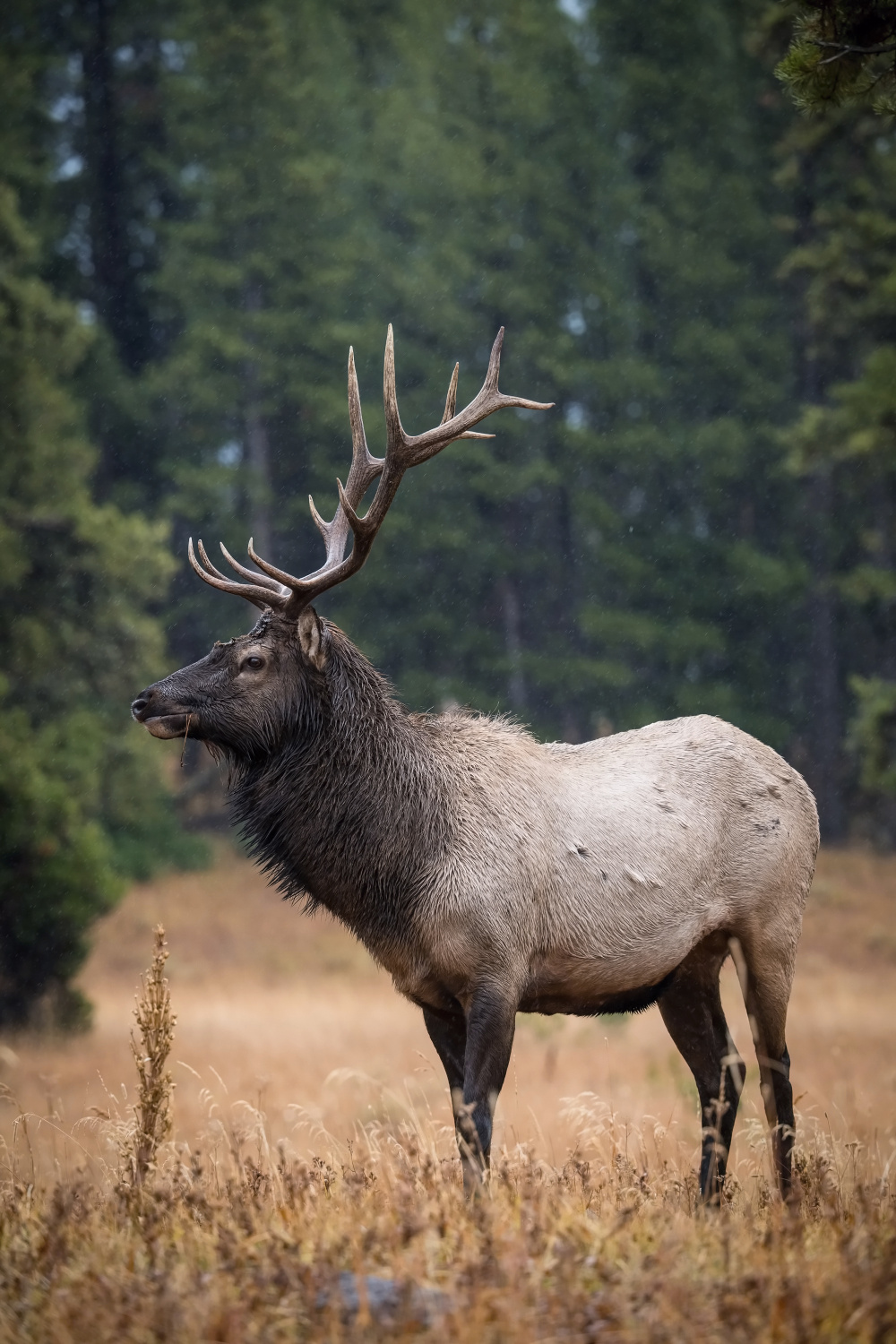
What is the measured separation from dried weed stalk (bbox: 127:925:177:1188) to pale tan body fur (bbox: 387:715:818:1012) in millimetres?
869

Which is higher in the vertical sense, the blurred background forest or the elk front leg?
the blurred background forest

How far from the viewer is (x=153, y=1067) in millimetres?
4844

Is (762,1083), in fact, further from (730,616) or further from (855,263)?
(730,616)

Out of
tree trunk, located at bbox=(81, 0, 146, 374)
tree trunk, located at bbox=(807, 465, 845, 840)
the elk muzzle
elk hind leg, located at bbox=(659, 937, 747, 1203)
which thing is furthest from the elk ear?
tree trunk, located at bbox=(81, 0, 146, 374)

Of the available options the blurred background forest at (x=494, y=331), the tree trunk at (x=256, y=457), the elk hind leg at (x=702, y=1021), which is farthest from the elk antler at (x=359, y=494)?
the tree trunk at (x=256, y=457)

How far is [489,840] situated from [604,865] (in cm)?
49

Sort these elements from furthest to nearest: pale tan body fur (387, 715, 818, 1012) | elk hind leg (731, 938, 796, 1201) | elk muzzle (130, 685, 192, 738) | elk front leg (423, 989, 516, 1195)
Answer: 1. elk hind leg (731, 938, 796, 1201)
2. elk muzzle (130, 685, 192, 738)
3. pale tan body fur (387, 715, 818, 1012)
4. elk front leg (423, 989, 516, 1195)

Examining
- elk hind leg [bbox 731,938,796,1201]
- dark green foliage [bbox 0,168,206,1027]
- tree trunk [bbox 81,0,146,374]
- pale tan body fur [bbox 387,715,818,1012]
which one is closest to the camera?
pale tan body fur [bbox 387,715,818,1012]

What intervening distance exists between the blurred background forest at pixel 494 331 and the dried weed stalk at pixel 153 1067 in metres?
18.9

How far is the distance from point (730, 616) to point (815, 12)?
22757mm

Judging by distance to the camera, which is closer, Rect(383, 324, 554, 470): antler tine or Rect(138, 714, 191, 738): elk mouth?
Rect(138, 714, 191, 738): elk mouth

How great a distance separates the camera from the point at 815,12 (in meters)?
5.62

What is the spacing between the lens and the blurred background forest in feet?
86.5

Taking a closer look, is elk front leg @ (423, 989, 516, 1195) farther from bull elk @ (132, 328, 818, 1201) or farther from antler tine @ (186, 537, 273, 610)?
antler tine @ (186, 537, 273, 610)
